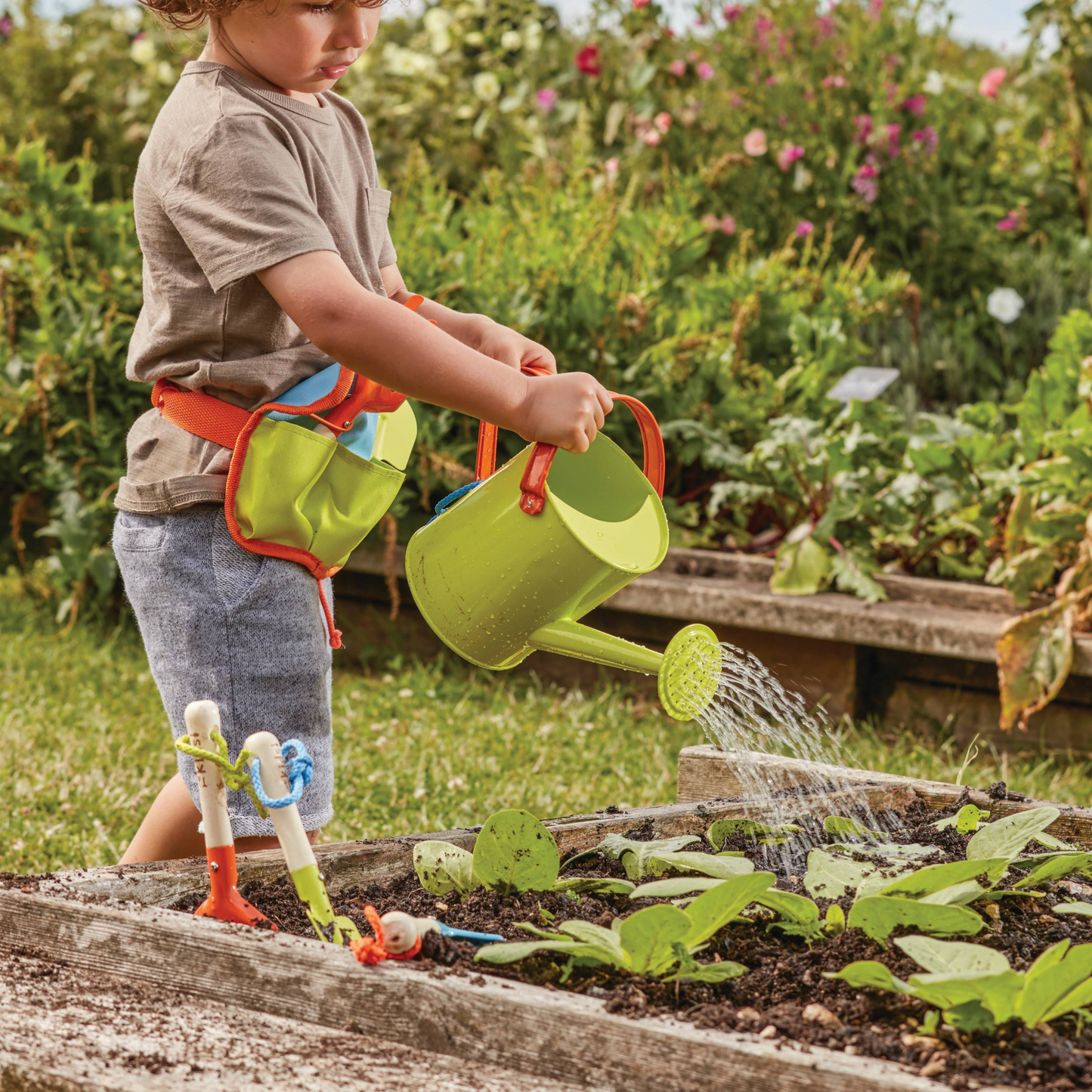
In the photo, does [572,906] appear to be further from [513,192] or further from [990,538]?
[513,192]

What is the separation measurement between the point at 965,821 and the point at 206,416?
111 centimetres

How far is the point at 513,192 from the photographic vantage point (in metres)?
4.69

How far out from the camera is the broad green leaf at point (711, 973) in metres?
1.25

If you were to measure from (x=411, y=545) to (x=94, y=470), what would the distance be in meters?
2.30

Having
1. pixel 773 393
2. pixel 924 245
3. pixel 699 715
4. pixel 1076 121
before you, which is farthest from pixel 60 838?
pixel 1076 121

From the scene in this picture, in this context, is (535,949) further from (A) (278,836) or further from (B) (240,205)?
(B) (240,205)

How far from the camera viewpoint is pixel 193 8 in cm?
158

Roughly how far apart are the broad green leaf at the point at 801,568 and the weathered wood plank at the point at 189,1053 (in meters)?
2.12

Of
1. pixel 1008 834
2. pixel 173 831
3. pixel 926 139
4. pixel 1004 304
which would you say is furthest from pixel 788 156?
pixel 173 831

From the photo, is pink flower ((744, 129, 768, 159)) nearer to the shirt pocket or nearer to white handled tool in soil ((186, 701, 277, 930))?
the shirt pocket

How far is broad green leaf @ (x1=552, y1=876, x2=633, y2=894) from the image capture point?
60.2 inches

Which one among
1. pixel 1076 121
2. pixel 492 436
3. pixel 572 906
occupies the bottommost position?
pixel 572 906

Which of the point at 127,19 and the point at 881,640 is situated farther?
the point at 127,19

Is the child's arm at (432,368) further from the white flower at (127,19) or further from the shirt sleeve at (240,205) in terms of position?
the white flower at (127,19)
